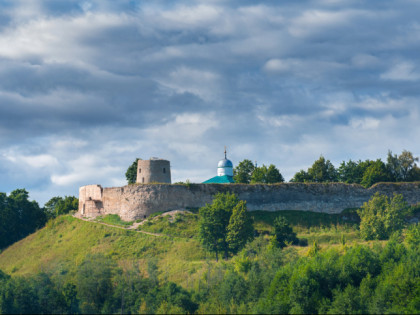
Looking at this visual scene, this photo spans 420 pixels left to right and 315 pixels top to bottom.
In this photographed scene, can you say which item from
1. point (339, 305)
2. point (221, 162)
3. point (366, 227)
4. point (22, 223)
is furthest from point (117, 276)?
point (221, 162)

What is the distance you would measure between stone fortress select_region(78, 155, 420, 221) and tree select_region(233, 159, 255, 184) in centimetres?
674

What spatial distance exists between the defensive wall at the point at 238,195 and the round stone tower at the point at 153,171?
9.42 feet

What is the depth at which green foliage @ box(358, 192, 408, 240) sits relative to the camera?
202 ft

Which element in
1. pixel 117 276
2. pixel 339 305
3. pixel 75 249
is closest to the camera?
pixel 339 305

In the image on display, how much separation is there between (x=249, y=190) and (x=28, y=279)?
→ 2451 centimetres

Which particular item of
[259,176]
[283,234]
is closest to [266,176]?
[259,176]

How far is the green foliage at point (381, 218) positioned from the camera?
202 ft

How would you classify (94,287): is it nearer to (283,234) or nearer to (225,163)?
(283,234)

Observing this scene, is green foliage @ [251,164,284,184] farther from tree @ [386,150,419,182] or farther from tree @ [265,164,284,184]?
tree @ [386,150,419,182]

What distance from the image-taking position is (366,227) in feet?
204

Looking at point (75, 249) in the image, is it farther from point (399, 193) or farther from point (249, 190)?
point (399, 193)

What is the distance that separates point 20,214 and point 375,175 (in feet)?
121

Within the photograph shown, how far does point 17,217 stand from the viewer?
77625 millimetres

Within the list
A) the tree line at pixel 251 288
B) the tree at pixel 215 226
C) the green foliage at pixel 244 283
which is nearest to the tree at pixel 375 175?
the green foliage at pixel 244 283
